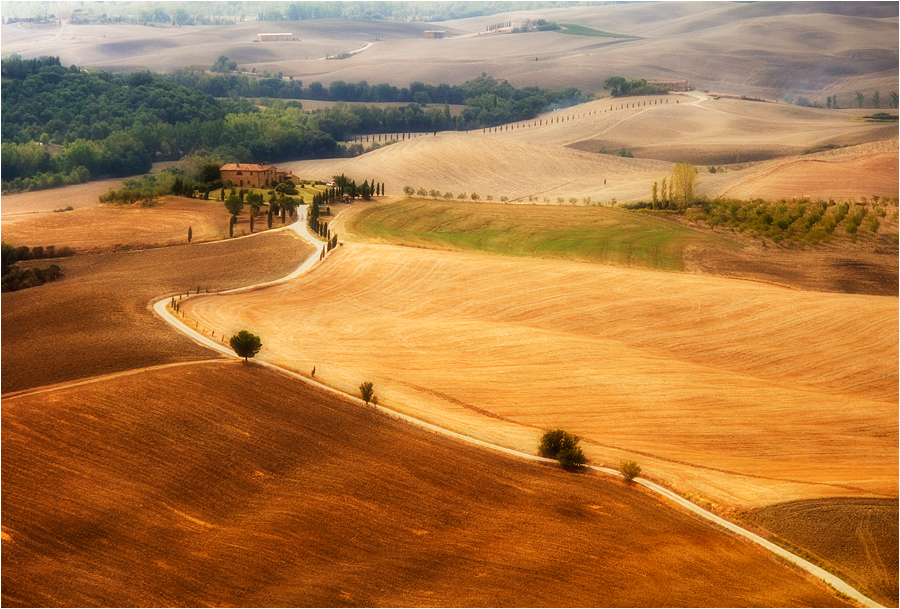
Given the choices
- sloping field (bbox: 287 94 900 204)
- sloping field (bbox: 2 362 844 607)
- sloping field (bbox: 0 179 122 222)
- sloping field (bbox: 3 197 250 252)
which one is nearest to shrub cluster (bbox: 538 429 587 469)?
sloping field (bbox: 2 362 844 607)

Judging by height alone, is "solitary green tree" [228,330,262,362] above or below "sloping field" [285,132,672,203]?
below

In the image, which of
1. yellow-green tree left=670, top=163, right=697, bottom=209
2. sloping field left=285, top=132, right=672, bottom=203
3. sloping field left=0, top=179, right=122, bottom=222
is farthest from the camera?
sloping field left=285, top=132, right=672, bottom=203

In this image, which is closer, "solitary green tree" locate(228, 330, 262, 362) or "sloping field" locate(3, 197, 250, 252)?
"solitary green tree" locate(228, 330, 262, 362)

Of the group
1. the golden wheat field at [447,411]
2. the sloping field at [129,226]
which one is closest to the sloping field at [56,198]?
the golden wheat field at [447,411]

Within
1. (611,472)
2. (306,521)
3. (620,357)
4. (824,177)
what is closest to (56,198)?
(620,357)

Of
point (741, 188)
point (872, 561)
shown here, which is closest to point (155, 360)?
point (872, 561)

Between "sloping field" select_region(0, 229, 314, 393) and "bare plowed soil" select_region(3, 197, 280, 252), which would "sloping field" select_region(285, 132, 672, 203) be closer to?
"bare plowed soil" select_region(3, 197, 280, 252)
